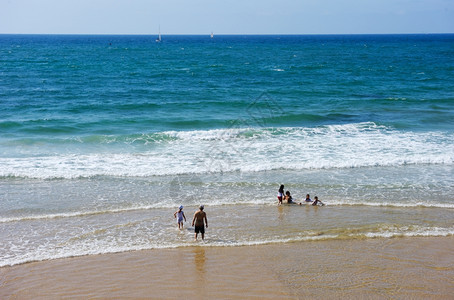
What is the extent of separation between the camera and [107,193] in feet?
49.6

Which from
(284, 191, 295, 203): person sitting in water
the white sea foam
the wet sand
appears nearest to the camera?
the wet sand

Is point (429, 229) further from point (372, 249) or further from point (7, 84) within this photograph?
point (7, 84)

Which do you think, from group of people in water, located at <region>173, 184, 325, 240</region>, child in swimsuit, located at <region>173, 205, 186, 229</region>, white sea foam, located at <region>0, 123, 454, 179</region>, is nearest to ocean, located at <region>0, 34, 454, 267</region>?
white sea foam, located at <region>0, 123, 454, 179</region>

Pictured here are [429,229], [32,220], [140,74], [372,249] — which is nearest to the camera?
[372,249]

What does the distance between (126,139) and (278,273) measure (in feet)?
48.3

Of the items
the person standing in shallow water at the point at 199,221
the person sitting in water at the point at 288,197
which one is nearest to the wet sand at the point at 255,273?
the person standing in shallow water at the point at 199,221

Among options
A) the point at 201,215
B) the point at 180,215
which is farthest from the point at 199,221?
the point at 180,215

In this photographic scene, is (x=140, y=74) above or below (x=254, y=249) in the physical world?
above

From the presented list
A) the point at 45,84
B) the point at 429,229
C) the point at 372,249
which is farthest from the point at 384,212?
the point at 45,84

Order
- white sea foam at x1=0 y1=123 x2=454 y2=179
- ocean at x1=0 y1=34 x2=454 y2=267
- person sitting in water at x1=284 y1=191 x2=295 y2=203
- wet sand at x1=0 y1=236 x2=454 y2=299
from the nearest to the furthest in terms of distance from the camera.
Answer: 1. wet sand at x1=0 y1=236 x2=454 y2=299
2. ocean at x1=0 y1=34 x2=454 y2=267
3. person sitting in water at x1=284 y1=191 x2=295 y2=203
4. white sea foam at x1=0 y1=123 x2=454 y2=179

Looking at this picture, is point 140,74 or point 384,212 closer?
point 384,212

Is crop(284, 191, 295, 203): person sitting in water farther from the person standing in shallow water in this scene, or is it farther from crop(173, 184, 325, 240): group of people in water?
the person standing in shallow water

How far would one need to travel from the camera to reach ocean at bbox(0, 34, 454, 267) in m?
12.1

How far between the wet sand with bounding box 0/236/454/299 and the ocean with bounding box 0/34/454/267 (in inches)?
22.8
